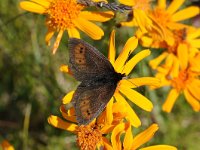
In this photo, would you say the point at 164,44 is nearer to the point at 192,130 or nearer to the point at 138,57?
the point at 138,57

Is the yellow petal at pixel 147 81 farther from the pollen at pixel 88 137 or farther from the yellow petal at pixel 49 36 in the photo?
the yellow petal at pixel 49 36


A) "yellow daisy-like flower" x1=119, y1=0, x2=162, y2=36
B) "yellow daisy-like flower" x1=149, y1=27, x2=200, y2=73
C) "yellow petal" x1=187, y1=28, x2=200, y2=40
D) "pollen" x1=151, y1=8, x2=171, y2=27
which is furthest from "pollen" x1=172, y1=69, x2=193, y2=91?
"yellow daisy-like flower" x1=119, y1=0, x2=162, y2=36

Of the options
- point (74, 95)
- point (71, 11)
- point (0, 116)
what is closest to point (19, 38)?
point (0, 116)

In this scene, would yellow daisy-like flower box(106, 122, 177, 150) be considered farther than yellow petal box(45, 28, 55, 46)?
No

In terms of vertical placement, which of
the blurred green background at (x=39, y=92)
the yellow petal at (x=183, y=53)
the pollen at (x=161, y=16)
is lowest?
the blurred green background at (x=39, y=92)

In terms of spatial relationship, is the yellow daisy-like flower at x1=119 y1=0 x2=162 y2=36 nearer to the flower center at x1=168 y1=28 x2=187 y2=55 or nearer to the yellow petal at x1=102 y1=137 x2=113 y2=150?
the flower center at x1=168 y1=28 x2=187 y2=55

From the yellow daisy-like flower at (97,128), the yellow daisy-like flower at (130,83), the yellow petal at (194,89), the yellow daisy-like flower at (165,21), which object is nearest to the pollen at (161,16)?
the yellow daisy-like flower at (165,21)

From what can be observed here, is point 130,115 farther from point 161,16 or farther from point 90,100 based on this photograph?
point 161,16
